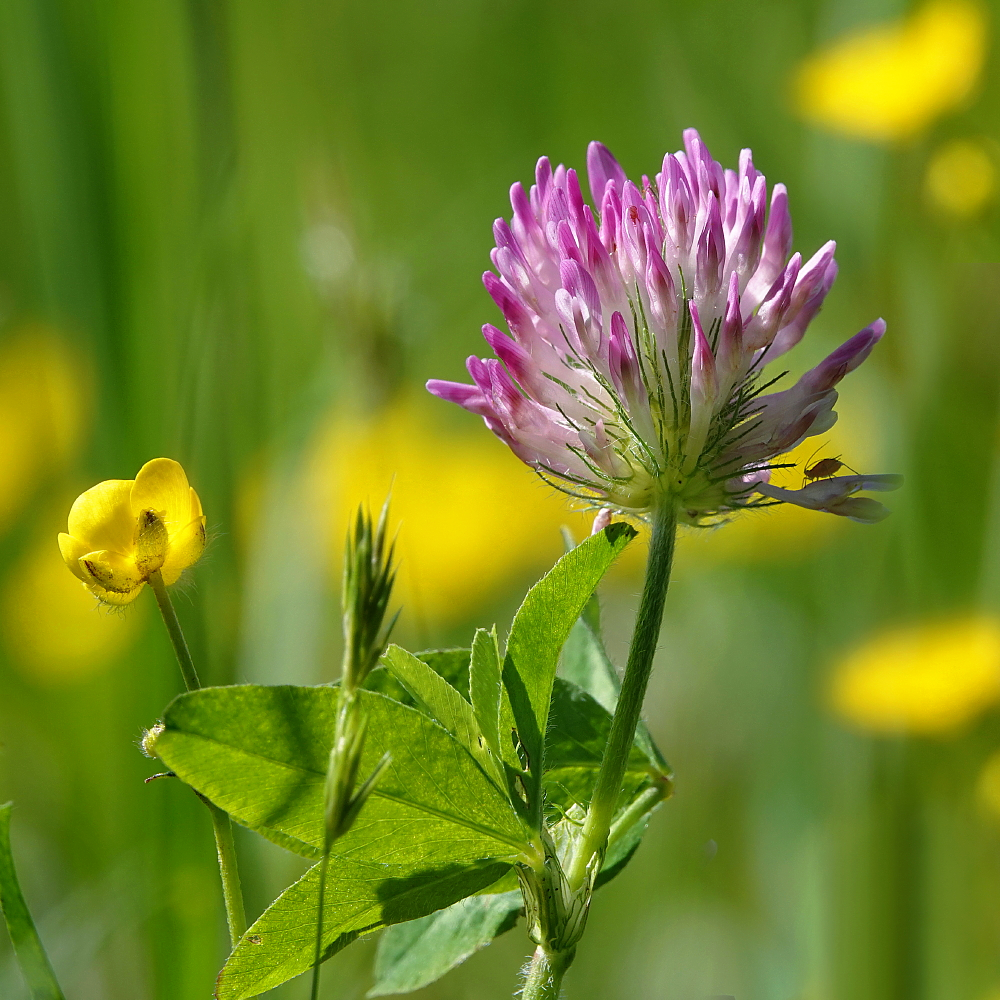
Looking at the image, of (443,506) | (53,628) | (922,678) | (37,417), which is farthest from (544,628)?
(37,417)

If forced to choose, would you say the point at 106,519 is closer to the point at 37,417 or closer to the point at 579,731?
the point at 579,731

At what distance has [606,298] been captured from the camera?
0.79 meters

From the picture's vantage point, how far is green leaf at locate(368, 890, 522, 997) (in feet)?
2.79

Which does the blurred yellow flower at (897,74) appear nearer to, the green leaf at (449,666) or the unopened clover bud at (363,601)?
the green leaf at (449,666)

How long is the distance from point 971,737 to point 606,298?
172cm

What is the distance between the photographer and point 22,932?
26.3 inches

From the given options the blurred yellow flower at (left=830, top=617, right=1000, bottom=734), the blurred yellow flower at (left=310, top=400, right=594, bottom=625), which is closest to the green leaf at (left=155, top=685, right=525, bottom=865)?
the blurred yellow flower at (left=830, top=617, right=1000, bottom=734)

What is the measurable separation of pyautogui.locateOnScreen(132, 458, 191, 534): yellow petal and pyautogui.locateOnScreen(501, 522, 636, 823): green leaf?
213mm

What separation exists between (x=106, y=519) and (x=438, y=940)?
396 mm

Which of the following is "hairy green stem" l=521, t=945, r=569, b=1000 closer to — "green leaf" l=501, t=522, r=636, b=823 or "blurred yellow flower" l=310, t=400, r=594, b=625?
"green leaf" l=501, t=522, r=636, b=823

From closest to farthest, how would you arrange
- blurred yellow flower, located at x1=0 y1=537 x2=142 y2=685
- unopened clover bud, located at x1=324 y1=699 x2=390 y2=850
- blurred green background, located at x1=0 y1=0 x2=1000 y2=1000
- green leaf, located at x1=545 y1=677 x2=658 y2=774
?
unopened clover bud, located at x1=324 y1=699 x2=390 y2=850 → green leaf, located at x1=545 y1=677 x2=658 y2=774 → blurred green background, located at x1=0 y1=0 x2=1000 y2=1000 → blurred yellow flower, located at x1=0 y1=537 x2=142 y2=685

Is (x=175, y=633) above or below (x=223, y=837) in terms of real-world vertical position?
above

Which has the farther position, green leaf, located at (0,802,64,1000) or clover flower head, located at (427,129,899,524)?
clover flower head, located at (427,129,899,524)

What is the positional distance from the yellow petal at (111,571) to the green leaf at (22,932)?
140 mm
